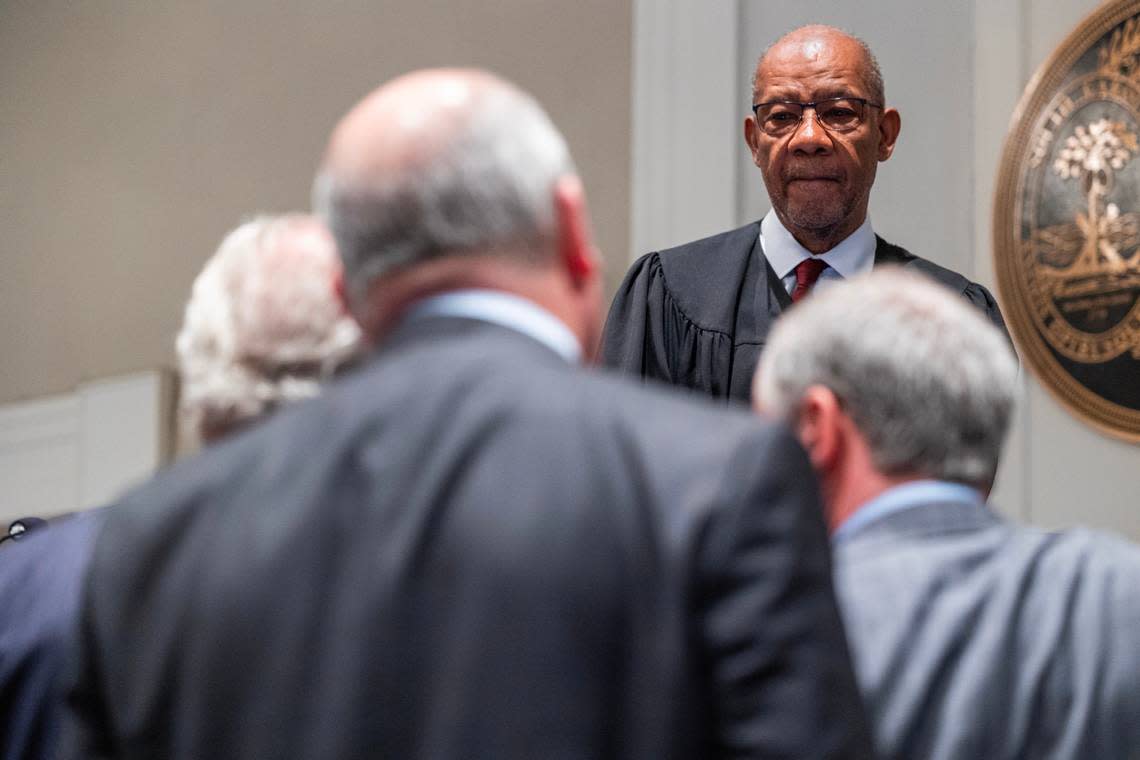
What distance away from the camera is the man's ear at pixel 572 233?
Result: 1.79m

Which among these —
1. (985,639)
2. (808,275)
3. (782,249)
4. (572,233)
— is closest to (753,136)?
(782,249)

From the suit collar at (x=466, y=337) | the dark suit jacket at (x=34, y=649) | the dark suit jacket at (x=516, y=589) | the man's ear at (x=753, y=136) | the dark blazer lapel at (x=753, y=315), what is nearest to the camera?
the dark suit jacket at (x=516, y=589)

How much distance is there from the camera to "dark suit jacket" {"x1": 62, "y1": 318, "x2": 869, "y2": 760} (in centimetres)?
161

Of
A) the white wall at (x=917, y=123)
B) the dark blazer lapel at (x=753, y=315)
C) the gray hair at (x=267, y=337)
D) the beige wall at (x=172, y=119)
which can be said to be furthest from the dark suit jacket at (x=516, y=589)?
the beige wall at (x=172, y=119)

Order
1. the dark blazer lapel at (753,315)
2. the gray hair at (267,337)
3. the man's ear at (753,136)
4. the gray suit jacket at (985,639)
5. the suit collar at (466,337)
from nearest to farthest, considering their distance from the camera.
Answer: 1. the suit collar at (466,337)
2. the gray suit jacket at (985,639)
3. the gray hair at (267,337)
4. the dark blazer lapel at (753,315)
5. the man's ear at (753,136)

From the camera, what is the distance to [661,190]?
19.9ft

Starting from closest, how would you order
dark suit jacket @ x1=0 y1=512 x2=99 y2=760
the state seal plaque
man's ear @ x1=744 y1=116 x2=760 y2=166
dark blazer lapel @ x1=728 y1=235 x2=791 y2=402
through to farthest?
1. dark suit jacket @ x1=0 y1=512 x2=99 y2=760
2. dark blazer lapel @ x1=728 y1=235 x2=791 y2=402
3. man's ear @ x1=744 y1=116 x2=760 y2=166
4. the state seal plaque

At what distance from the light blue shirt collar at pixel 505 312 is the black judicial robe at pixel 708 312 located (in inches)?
90.1

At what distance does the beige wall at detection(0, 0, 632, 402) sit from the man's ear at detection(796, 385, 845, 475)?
4.32 meters

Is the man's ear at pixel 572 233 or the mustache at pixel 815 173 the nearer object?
the man's ear at pixel 572 233

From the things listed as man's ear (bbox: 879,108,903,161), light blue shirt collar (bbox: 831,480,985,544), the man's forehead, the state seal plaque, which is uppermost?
the man's forehead

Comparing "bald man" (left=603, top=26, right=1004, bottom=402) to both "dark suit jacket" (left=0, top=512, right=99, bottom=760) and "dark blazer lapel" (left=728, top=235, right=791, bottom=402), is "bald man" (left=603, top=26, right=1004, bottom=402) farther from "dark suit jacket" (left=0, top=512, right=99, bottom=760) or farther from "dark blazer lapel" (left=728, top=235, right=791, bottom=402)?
"dark suit jacket" (left=0, top=512, right=99, bottom=760)

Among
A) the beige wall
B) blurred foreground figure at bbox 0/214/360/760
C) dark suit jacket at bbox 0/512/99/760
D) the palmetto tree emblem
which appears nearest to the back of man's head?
blurred foreground figure at bbox 0/214/360/760

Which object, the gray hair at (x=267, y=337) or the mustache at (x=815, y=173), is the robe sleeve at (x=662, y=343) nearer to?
the mustache at (x=815, y=173)
